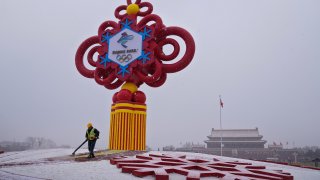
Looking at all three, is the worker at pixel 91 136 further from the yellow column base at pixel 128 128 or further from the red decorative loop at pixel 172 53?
the red decorative loop at pixel 172 53

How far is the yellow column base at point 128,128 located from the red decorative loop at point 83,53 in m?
2.97

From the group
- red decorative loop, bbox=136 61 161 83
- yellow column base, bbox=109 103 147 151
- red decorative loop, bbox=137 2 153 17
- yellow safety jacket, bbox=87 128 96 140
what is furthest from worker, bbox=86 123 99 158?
red decorative loop, bbox=137 2 153 17

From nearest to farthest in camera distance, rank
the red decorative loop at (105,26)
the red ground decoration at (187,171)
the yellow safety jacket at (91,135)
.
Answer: the red ground decoration at (187,171) → the yellow safety jacket at (91,135) → the red decorative loop at (105,26)

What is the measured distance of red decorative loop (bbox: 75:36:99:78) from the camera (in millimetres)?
16500

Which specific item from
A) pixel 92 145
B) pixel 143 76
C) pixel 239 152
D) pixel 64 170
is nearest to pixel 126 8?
pixel 143 76

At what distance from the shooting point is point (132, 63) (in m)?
15.0

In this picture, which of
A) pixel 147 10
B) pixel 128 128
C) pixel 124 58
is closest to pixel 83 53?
pixel 124 58

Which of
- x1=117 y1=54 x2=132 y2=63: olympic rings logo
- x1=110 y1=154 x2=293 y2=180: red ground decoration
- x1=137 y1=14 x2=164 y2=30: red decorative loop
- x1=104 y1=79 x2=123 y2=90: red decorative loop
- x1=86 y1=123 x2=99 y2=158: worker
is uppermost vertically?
x1=137 y1=14 x2=164 y2=30: red decorative loop

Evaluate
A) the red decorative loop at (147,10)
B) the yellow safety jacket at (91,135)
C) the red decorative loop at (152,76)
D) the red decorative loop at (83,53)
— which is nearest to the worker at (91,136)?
the yellow safety jacket at (91,135)

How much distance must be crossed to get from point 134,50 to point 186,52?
2.57m

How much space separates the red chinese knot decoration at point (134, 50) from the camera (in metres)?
14.8

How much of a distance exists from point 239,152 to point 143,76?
3660 cm

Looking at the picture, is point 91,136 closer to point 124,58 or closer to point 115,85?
point 115,85

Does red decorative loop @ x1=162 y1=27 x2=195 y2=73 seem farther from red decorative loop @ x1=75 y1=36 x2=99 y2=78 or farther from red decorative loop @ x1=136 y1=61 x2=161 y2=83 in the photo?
red decorative loop @ x1=75 y1=36 x2=99 y2=78
